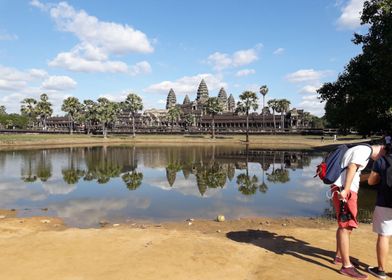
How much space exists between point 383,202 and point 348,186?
0.72 metres

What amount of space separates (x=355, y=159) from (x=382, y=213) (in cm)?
120

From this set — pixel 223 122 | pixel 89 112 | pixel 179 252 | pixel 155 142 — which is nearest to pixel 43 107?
pixel 89 112

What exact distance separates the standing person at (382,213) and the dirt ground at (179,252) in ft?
2.59

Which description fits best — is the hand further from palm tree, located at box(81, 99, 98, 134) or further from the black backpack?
palm tree, located at box(81, 99, 98, 134)

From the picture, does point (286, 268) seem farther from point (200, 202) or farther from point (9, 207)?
point (9, 207)

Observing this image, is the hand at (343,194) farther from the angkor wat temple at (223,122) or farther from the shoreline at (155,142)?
the angkor wat temple at (223,122)

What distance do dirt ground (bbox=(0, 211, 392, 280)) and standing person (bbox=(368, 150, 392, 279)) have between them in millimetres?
789

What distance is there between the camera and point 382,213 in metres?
6.93

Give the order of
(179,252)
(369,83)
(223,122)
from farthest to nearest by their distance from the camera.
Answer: (223,122) < (369,83) < (179,252)

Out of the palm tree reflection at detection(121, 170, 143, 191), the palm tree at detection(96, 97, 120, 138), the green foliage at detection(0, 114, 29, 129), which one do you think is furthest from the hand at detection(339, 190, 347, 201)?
the green foliage at detection(0, 114, 29, 129)

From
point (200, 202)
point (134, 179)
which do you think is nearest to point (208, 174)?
point (134, 179)

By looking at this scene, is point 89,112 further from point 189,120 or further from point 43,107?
point 189,120

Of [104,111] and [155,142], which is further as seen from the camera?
[104,111]

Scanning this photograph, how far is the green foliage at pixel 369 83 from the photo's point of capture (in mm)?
23906
